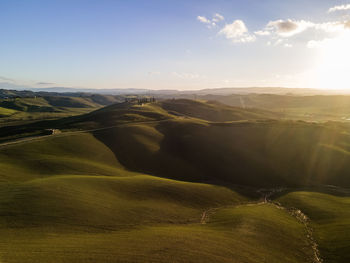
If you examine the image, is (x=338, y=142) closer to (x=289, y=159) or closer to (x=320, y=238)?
(x=289, y=159)

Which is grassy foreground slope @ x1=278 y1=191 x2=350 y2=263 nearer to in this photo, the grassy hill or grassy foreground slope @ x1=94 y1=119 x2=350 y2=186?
the grassy hill

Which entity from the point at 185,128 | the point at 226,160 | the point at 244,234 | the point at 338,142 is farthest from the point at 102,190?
the point at 338,142

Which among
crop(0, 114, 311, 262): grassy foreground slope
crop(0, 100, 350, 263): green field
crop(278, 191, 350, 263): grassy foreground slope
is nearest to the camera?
crop(0, 114, 311, 262): grassy foreground slope

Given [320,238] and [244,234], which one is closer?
[244,234]

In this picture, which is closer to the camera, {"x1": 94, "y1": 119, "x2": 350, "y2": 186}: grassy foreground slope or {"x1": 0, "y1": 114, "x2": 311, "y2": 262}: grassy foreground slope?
{"x1": 0, "y1": 114, "x2": 311, "y2": 262}: grassy foreground slope

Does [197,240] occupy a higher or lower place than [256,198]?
higher

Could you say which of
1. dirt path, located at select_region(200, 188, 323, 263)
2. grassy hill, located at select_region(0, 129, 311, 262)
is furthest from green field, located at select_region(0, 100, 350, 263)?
dirt path, located at select_region(200, 188, 323, 263)

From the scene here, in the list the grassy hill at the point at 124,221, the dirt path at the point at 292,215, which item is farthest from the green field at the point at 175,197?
the dirt path at the point at 292,215

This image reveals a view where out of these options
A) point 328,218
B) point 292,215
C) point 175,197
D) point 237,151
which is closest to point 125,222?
point 175,197

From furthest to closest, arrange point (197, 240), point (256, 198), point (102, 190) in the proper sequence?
point (256, 198)
point (102, 190)
point (197, 240)
